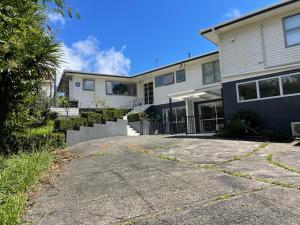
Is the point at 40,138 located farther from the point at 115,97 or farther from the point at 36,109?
the point at 115,97

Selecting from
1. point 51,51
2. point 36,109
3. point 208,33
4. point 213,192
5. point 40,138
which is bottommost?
point 213,192

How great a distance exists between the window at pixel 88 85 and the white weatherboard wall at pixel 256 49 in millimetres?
12953

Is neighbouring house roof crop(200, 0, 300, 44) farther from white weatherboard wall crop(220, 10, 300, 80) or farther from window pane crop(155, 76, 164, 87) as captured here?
window pane crop(155, 76, 164, 87)

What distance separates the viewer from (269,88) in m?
14.5

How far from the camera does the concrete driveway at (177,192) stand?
427 centimetres

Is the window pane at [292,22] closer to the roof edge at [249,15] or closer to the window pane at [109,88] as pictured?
the roof edge at [249,15]

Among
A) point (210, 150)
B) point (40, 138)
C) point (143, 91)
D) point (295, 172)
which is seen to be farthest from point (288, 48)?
point (143, 91)

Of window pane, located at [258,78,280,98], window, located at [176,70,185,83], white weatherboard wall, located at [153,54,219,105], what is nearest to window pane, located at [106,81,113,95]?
white weatherboard wall, located at [153,54,219,105]

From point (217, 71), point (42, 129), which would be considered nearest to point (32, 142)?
point (42, 129)

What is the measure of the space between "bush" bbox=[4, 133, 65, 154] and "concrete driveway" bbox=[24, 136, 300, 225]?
2.83 metres

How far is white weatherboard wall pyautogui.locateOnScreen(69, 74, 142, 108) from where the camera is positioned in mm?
25086

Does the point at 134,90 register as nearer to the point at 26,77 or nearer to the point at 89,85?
the point at 89,85

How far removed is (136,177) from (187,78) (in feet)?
56.2

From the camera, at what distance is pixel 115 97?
89.2 feet
